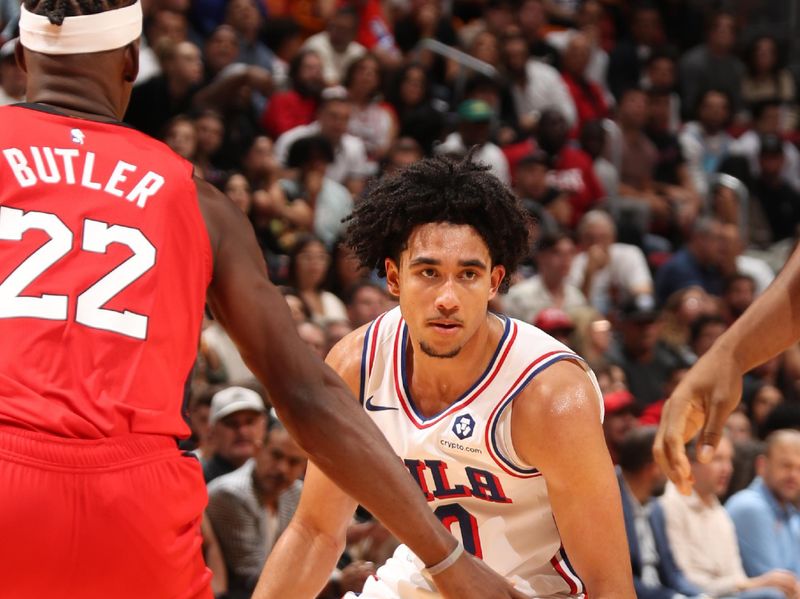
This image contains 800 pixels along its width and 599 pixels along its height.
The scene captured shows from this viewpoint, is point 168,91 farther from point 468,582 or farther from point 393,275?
point 468,582

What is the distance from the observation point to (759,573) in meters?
7.65

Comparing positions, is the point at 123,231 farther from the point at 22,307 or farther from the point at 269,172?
the point at 269,172

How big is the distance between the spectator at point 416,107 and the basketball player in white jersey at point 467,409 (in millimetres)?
7730

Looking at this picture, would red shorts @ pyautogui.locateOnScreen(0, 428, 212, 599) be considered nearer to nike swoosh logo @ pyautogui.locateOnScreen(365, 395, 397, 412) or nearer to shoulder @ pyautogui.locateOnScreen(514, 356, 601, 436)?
shoulder @ pyautogui.locateOnScreen(514, 356, 601, 436)

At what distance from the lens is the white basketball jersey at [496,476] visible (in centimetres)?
385

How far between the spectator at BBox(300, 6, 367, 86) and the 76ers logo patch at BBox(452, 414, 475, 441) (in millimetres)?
8365

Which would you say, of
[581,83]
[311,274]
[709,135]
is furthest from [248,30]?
[709,135]

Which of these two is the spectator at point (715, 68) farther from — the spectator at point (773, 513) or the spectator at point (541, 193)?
the spectator at point (773, 513)

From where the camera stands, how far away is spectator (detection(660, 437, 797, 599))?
725 centimetres

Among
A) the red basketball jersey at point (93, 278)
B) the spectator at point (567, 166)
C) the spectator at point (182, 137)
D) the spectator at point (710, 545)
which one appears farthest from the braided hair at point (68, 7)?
the spectator at point (567, 166)

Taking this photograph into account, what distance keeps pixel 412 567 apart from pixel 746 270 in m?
8.59

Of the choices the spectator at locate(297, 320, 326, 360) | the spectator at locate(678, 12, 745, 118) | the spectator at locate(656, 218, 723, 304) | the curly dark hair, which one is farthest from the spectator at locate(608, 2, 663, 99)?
the curly dark hair

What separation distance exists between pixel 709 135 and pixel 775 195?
921 mm

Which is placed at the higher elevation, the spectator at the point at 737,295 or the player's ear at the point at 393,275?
the player's ear at the point at 393,275
